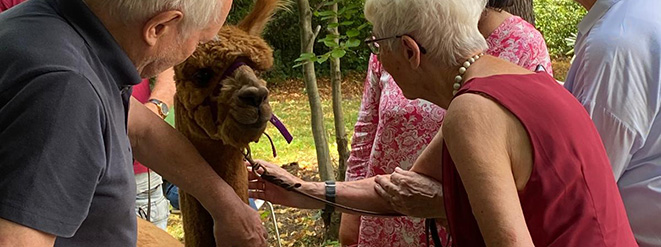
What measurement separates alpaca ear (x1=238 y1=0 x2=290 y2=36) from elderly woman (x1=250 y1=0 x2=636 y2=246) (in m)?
0.33

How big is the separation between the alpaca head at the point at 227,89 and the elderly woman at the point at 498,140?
1.43ft

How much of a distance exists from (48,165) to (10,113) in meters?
0.10

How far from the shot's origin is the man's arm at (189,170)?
5.66 ft

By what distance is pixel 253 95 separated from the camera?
1.61m

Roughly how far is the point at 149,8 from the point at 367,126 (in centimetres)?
151

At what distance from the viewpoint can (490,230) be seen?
4.90 feet

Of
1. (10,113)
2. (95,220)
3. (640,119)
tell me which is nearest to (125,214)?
(95,220)

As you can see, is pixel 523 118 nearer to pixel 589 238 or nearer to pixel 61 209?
pixel 589 238

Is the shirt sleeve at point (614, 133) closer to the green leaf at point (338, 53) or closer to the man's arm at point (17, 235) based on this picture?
the man's arm at point (17, 235)

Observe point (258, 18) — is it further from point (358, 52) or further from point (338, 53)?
point (358, 52)

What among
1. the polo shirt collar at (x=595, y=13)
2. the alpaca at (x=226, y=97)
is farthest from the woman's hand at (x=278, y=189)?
the polo shirt collar at (x=595, y=13)

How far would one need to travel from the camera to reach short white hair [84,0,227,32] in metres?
1.21

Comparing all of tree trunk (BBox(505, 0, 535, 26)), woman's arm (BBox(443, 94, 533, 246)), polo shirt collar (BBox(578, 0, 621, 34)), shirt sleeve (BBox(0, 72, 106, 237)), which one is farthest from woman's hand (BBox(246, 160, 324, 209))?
tree trunk (BBox(505, 0, 535, 26))

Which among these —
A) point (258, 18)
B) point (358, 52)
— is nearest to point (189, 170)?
point (258, 18)
